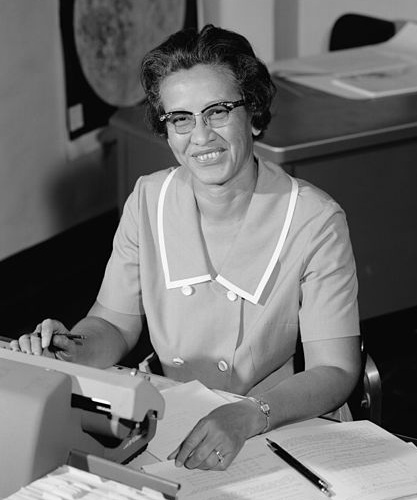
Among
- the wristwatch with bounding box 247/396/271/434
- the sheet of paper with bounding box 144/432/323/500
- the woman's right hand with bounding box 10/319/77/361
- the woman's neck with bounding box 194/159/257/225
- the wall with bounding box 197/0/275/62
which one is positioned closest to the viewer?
the sheet of paper with bounding box 144/432/323/500

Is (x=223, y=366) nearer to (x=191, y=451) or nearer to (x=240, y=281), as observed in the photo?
(x=240, y=281)

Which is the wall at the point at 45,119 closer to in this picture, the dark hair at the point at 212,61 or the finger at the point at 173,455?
the dark hair at the point at 212,61

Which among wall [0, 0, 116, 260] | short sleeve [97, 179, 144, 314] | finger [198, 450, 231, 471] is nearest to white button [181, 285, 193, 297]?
short sleeve [97, 179, 144, 314]

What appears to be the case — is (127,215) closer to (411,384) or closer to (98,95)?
(411,384)

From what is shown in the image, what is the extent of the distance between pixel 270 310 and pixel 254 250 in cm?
13

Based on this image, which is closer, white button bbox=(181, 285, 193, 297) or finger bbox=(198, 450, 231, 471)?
finger bbox=(198, 450, 231, 471)

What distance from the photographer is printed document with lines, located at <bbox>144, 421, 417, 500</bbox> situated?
1.64 metres

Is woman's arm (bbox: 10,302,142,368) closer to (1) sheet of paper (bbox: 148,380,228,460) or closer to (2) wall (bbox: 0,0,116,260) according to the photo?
(1) sheet of paper (bbox: 148,380,228,460)

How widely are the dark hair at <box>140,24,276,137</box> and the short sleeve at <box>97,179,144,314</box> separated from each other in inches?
9.3

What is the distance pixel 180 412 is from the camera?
190 centimetres

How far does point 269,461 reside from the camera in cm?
173

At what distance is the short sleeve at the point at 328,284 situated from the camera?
6.91ft

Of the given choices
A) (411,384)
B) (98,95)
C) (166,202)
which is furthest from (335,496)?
(98,95)

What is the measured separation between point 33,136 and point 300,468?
2975mm
